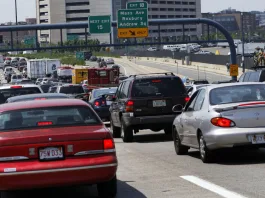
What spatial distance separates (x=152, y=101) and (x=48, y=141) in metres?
11.2

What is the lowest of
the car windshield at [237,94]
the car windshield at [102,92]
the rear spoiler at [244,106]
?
the car windshield at [102,92]

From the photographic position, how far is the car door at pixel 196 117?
1474cm

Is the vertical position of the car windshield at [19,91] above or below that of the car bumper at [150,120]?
above

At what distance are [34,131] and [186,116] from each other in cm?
589

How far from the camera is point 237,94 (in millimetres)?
14688

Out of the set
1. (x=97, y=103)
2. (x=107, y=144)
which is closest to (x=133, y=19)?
(x=97, y=103)

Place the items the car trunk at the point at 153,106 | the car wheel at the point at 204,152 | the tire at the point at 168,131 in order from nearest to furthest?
1. the car wheel at the point at 204,152
2. the car trunk at the point at 153,106
3. the tire at the point at 168,131

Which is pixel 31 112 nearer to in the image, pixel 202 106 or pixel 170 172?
pixel 170 172

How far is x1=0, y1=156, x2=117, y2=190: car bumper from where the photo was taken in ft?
32.5

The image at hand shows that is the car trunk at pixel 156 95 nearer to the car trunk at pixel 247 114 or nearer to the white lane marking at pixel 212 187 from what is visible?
the car trunk at pixel 247 114

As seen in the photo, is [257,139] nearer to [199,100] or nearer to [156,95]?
[199,100]

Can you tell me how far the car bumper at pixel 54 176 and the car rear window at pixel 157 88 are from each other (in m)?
11.2

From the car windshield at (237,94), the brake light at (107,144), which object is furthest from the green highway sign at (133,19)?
the brake light at (107,144)

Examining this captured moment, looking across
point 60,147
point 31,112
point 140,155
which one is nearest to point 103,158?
point 60,147
